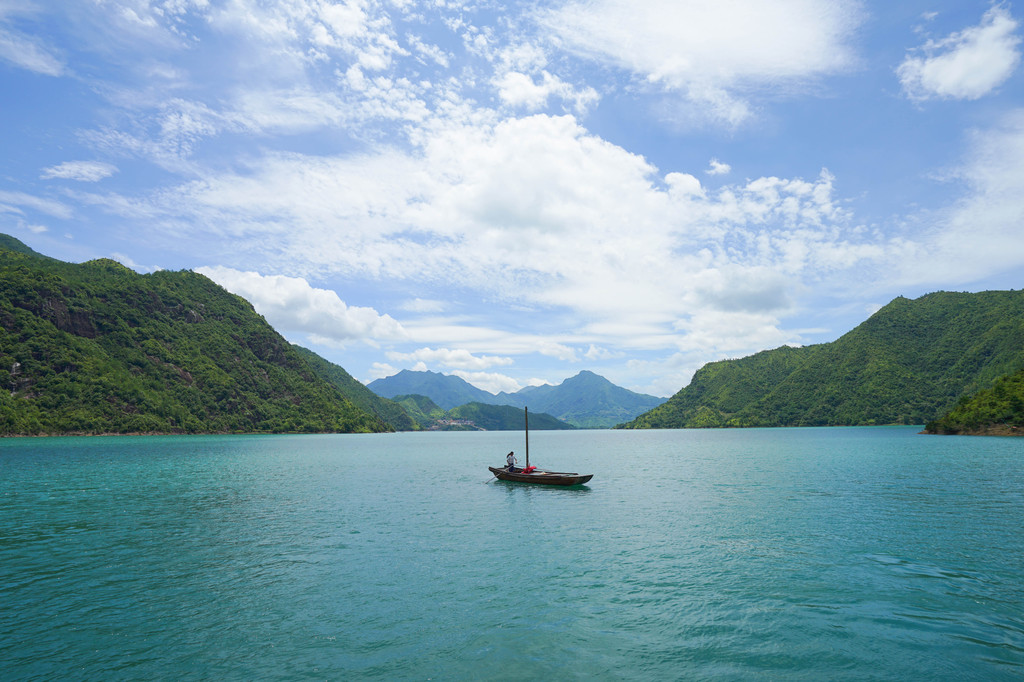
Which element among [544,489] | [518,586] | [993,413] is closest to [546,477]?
[544,489]

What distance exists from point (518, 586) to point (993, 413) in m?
193

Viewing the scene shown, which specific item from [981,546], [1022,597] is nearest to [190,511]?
[1022,597]

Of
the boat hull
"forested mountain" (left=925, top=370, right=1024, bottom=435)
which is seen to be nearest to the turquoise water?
the boat hull

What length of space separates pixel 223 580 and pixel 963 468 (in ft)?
312

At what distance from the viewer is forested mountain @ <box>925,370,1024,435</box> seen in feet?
481

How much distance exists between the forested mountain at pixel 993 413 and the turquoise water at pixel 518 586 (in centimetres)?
12460

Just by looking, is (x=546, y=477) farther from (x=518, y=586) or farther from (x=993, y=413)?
(x=993, y=413)

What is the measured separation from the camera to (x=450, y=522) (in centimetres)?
4441

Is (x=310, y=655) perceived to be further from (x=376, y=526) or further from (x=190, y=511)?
(x=190, y=511)

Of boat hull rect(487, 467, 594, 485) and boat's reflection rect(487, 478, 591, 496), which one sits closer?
boat's reflection rect(487, 478, 591, 496)

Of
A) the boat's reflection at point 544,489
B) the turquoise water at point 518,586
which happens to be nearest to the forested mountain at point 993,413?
the turquoise water at point 518,586

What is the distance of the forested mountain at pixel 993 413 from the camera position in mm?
146500

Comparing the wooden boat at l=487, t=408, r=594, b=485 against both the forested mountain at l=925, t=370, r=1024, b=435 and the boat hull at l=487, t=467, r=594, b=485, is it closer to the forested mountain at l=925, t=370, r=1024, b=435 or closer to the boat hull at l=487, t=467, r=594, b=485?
the boat hull at l=487, t=467, r=594, b=485

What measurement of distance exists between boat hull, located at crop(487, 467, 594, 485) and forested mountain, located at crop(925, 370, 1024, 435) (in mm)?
155704
